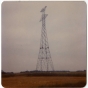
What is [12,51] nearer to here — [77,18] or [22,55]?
[22,55]

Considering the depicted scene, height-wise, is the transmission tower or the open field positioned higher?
the transmission tower

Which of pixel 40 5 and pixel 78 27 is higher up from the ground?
pixel 40 5

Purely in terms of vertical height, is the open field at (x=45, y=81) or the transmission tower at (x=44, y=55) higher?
the transmission tower at (x=44, y=55)

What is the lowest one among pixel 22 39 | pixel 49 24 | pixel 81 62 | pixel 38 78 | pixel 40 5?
pixel 38 78

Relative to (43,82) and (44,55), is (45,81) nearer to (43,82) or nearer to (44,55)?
(43,82)

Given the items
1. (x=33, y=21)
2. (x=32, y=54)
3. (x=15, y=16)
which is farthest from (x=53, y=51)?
(x=15, y=16)
